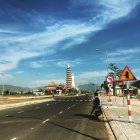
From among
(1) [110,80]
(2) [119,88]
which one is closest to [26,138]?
(1) [110,80]

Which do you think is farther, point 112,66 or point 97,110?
point 112,66

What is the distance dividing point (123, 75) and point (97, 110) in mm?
5555

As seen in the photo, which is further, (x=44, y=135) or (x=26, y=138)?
(x=44, y=135)

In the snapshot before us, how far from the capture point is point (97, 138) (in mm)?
14195

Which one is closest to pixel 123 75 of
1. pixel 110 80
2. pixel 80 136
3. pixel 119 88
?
pixel 80 136

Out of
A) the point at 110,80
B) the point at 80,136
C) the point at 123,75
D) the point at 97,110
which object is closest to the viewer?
the point at 80,136

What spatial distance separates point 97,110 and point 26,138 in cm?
1042

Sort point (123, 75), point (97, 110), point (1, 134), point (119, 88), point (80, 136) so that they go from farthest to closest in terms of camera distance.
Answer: point (119, 88), point (97, 110), point (123, 75), point (1, 134), point (80, 136)

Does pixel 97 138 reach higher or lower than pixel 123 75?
lower

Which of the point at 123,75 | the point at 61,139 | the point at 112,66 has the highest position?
the point at 112,66

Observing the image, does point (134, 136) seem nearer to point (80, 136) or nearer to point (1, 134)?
point (80, 136)

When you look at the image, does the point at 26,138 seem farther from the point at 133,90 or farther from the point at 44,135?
the point at 133,90

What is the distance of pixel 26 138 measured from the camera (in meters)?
14.2

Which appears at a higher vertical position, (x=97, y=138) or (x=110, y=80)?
(x=110, y=80)
